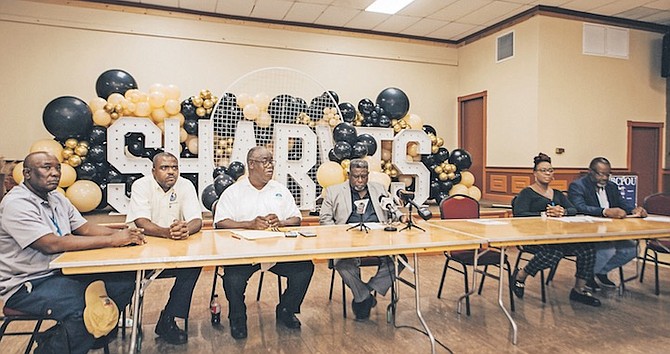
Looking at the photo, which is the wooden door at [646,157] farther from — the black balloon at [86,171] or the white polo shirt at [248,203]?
the black balloon at [86,171]

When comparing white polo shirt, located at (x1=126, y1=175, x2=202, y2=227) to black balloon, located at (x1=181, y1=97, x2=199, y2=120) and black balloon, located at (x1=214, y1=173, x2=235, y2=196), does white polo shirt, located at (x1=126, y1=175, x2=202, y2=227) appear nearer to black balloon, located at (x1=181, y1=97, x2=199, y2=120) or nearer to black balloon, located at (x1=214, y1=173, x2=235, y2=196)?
black balloon, located at (x1=214, y1=173, x2=235, y2=196)

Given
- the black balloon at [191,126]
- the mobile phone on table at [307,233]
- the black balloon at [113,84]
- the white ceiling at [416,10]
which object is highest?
the white ceiling at [416,10]

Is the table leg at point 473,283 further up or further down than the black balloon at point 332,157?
further down

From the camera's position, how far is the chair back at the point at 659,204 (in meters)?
4.27

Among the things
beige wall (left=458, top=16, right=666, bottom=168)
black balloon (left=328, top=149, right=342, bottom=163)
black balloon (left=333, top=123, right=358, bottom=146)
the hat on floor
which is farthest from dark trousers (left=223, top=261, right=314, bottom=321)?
beige wall (left=458, top=16, right=666, bottom=168)

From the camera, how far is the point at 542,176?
3.88m

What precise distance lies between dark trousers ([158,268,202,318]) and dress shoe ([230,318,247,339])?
1.03ft

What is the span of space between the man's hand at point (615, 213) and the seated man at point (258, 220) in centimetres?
256

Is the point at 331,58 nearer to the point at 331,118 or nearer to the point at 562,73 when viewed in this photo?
the point at 331,118

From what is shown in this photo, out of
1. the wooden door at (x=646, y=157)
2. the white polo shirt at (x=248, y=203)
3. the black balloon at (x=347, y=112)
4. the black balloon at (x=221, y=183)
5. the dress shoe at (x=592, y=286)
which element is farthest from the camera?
the wooden door at (x=646, y=157)

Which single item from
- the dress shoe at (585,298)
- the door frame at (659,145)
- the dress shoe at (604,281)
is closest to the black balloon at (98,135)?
the dress shoe at (585,298)

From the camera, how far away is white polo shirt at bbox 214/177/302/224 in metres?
3.28

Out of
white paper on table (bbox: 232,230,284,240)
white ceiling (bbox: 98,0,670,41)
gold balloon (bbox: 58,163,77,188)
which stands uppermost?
white ceiling (bbox: 98,0,670,41)

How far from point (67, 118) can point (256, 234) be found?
3834 mm
